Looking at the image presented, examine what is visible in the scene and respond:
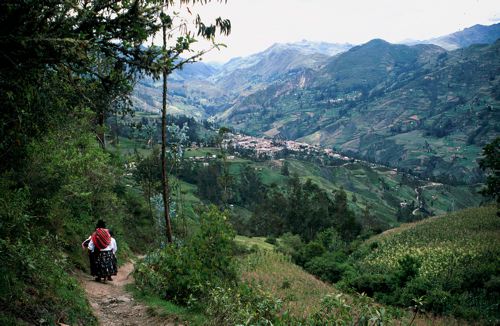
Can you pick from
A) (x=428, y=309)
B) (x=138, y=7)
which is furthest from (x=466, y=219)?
(x=138, y=7)

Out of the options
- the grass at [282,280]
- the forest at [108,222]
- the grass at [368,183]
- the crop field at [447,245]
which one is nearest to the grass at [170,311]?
the forest at [108,222]

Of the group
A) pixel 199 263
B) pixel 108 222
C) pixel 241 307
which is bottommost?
pixel 108 222

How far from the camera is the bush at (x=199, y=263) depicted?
1132cm

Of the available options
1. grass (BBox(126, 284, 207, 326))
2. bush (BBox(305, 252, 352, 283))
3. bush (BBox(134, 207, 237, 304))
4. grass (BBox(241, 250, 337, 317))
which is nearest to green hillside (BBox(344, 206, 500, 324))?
bush (BBox(305, 252, 352, 283))

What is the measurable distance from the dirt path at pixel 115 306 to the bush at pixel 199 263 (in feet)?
2.86

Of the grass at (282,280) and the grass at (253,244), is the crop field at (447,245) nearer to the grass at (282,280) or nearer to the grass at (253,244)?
the grass at (282,280)

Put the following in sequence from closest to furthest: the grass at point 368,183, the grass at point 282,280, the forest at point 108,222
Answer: the forest at point 108,222, the grass at point 282,280, the grass at point 368,183

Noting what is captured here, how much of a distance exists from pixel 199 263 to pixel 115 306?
2.50 meters

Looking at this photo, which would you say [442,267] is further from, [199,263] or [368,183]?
[368,183]

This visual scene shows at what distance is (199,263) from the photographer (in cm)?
1120

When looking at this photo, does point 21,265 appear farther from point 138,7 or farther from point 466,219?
point 466,219

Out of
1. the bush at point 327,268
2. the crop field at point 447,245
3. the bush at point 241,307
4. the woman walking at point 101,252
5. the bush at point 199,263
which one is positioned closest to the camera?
the bush at point 241,307

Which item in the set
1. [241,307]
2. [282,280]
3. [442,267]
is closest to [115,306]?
[241,307]

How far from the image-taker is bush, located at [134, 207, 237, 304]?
11320 millimetres
